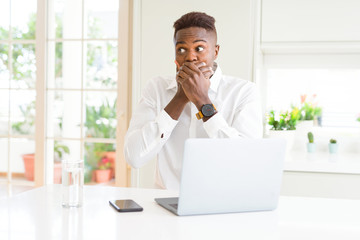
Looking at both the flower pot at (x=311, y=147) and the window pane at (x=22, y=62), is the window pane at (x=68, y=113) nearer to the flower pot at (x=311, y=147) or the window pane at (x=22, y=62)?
the window pane at (x=22, y=62)

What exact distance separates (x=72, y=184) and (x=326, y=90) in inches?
97.7

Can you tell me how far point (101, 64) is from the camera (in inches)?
197

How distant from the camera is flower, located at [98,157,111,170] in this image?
485cm

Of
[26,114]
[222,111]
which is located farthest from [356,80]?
[26,114]

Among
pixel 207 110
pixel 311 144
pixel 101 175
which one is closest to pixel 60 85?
pixel 101 175

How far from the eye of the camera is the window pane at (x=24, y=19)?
4.31 meters

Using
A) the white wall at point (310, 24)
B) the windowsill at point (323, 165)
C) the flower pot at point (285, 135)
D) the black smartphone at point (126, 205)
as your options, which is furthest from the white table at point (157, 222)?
the white wall at point (310, 24)

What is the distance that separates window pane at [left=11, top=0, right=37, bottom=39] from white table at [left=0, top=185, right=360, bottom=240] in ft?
10.6

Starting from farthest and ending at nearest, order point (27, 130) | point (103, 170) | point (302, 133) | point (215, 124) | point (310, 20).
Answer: point (27, 130) < point (103, 170) < point (302, 133) < point (310, 20) < point (215, 124)

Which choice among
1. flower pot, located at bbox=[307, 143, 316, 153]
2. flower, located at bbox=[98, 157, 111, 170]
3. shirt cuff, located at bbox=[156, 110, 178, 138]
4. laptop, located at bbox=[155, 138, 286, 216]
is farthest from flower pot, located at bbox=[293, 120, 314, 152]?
flower, located at bbox=[98, 157, 111, 170]

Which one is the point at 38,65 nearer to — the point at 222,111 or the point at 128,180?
the point at 128,180

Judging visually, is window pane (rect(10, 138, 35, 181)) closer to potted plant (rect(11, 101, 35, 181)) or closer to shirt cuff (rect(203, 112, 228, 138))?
potted plant (rect(11, 101, 35, 181))

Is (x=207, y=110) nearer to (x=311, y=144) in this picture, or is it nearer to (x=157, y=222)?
(x=157, y=222)

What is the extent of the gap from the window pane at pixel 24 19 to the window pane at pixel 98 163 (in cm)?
143
